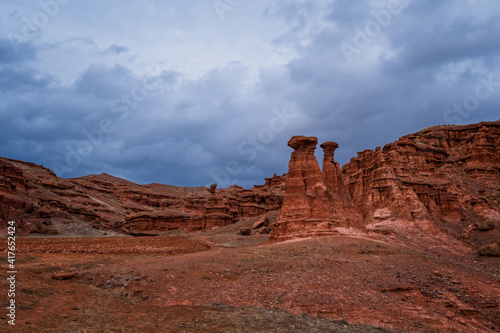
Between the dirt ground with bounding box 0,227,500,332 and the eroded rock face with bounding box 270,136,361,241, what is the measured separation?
5220mm

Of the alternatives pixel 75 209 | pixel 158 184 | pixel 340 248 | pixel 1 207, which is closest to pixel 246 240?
pixel 340 248

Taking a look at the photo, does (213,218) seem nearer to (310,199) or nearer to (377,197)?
(377,197)

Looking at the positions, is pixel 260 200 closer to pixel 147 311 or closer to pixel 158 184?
pixel 147 311

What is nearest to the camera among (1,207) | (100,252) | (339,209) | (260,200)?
(100,252)

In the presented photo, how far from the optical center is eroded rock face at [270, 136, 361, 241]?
22.9 meters

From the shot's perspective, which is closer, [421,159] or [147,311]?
[147,311]

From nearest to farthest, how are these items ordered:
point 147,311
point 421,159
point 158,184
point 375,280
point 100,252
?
1. point 147,311
2. point 375,280
3. point 100,252
4. point 421,159
5. point 158,184

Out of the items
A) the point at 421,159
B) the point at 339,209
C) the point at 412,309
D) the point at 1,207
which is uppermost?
the point at 421,159

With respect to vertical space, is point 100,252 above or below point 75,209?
below

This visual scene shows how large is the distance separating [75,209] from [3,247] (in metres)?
42.7

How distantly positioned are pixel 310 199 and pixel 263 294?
13.2 metres

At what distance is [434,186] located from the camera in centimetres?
4247

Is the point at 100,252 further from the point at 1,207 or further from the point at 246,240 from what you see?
the point at 1,207

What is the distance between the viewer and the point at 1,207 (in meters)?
39.5
